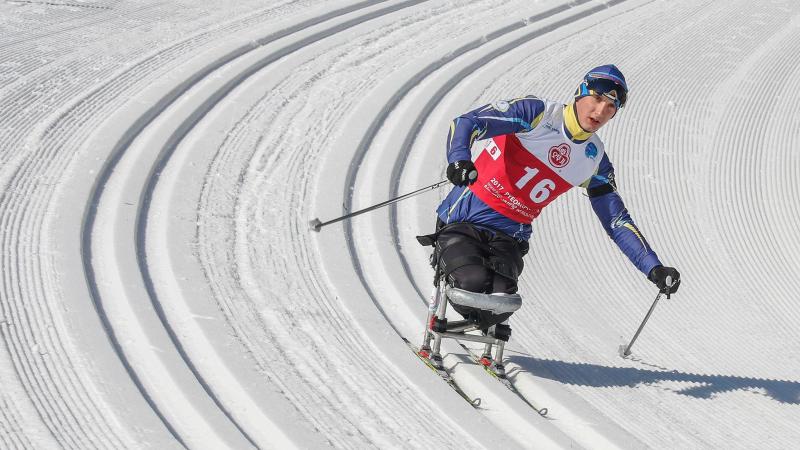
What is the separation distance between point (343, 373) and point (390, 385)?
0.76 feet

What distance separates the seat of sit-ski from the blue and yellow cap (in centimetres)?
111

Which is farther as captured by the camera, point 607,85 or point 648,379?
point 648,379

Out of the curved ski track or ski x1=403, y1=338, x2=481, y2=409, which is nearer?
ski x1=403, y1=338, x2=481, y2=409

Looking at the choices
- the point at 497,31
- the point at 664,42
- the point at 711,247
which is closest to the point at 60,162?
the point at 711,247

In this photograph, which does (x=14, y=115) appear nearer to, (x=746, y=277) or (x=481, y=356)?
(x=481, y=356)

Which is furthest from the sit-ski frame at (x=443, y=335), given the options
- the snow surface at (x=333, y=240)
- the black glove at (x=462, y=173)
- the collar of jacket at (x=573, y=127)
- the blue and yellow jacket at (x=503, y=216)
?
the collar of jacket at (x=573, y=127)

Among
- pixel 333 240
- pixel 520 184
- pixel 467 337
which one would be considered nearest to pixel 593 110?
pixel 520 184

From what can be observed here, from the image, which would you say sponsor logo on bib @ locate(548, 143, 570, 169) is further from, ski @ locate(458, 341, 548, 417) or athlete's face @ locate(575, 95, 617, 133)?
ski @ locate(458, 341, 548, 417)

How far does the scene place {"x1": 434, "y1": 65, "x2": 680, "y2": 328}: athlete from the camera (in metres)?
5.03

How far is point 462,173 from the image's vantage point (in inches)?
185

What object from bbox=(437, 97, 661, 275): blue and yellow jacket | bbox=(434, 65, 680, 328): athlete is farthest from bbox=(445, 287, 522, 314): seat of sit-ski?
bbox=(437, 97, 661, 275): blue and yellow jacket

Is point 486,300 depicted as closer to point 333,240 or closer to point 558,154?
point 558,154

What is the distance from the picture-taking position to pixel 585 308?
6.30 metres

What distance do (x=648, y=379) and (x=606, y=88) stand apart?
1.65 meters
